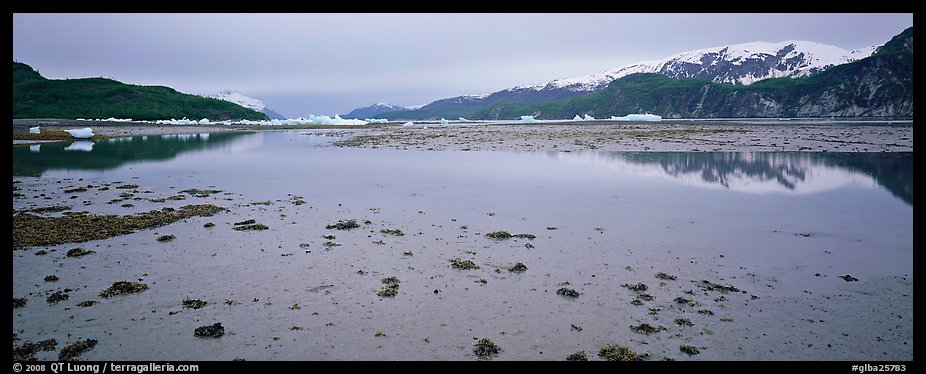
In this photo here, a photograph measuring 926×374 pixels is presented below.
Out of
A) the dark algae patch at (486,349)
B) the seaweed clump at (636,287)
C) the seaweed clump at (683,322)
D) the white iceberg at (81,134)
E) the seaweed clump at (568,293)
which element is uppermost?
the white iceberg at (81,134)

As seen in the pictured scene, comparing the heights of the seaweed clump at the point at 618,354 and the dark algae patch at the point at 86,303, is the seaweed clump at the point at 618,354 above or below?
below

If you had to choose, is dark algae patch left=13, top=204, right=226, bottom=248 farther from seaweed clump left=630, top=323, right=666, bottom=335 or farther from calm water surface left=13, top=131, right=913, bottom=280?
A: seaweed clump left=630, top=323, right=666, bottom=335

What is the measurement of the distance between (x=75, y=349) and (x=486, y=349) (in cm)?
515

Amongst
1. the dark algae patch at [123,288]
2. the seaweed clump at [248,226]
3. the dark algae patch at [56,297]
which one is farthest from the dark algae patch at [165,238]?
the dark algae patch at [56,297]

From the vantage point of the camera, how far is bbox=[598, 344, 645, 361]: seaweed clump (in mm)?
5785

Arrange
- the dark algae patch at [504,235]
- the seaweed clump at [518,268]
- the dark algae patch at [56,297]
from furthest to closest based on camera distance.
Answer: the dark algae patch at [504,235] → the seaweed clump at [518,268] → the dark algae patch at [56,297]

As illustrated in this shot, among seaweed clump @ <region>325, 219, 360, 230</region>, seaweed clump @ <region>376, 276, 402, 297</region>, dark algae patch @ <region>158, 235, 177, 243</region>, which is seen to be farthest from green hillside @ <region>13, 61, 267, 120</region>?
seaweed clump @ <region>376, 276, 402, 297</region>

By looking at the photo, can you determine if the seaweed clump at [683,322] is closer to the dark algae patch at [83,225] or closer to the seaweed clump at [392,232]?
the seaweed clump at [392,232]

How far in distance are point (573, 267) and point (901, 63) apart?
209 meters

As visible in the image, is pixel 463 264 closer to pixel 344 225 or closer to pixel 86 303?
pixel 344 225

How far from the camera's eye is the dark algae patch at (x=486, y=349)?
5.87 m

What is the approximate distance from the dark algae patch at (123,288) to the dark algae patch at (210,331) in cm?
234

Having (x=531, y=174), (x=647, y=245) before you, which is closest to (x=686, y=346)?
(x=647, y=245)

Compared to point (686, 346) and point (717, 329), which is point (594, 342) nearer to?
point (686, 346)
